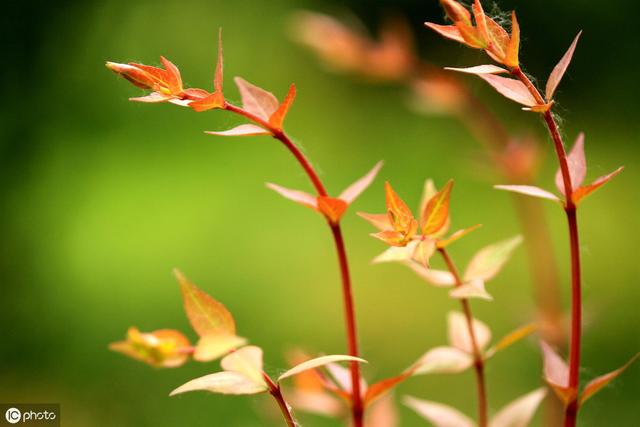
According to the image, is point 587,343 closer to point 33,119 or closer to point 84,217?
point 84,217

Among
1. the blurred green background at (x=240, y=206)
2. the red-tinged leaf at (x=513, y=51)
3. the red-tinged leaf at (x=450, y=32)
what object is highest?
the red-tinged leaf at (x=450, y=32)

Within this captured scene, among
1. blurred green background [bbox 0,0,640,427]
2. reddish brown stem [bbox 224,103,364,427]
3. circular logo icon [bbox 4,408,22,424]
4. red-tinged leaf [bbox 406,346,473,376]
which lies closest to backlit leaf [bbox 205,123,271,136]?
reddish brown stem [bbox 224,103,364,427]

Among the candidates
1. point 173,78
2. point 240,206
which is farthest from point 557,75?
point 240,206

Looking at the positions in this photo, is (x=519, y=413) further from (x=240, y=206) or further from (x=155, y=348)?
(x=240, y=206)

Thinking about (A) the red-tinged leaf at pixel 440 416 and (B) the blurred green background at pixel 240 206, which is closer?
(A) the red-tinged leaf at pixel 440 416

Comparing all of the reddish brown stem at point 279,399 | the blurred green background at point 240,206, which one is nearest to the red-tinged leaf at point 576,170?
the reddish brown stem at point 279,399

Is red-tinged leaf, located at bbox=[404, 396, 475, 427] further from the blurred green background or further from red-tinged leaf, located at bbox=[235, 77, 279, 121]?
Result: the blurred green background

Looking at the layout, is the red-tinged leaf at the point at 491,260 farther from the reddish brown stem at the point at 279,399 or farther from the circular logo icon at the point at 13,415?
the circular logo icon at the point at 13,415
